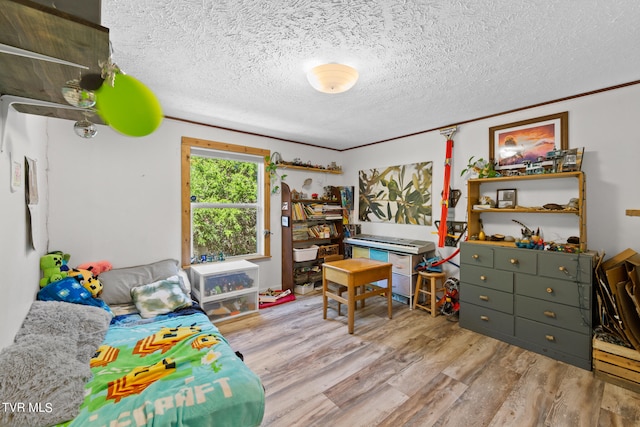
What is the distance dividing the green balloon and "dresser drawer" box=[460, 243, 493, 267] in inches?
116

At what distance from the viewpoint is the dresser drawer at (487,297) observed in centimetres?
258

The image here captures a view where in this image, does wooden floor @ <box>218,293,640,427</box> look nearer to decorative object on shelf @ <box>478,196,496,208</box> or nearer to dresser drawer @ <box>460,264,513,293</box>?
dresser drawer @ <box>460,264,513,293</box>

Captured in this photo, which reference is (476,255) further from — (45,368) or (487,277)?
(45,368)

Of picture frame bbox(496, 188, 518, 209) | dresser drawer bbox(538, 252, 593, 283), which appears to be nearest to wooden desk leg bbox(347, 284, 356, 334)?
dresser drawer bbox(538, 252, 593, 283)

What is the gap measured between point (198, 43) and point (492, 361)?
10.8 feet

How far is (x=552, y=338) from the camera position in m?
2.31

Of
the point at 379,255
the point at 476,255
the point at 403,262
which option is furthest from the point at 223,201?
the point at 476,255

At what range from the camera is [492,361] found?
228 centimetres

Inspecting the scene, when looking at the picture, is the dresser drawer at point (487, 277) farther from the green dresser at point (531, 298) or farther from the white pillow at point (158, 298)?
the white pillow at point (158, 298)

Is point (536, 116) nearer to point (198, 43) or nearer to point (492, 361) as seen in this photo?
point (492, 361)

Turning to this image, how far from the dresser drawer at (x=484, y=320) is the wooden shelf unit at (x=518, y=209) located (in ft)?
2.25

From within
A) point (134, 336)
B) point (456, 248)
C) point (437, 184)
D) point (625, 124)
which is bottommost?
point (134, 336)

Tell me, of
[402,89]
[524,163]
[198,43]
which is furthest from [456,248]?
[198,43]

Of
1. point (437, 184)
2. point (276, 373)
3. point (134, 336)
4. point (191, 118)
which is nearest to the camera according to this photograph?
point (134, 336)
